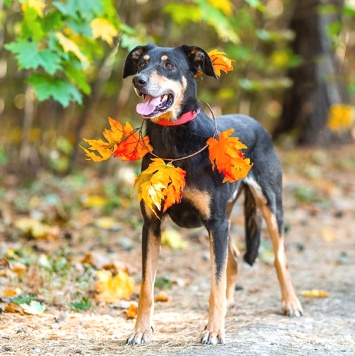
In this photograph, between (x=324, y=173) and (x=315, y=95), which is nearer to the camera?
(x=324, y=173)

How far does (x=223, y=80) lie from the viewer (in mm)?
13023

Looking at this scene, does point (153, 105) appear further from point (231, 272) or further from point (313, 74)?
point (313, 74)

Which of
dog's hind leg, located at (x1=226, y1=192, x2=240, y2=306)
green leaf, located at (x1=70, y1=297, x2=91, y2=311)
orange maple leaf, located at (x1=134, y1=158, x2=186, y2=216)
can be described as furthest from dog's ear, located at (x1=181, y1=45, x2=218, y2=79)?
green leaf, located at (x1=70, y1=297, x2=91, y2=311)

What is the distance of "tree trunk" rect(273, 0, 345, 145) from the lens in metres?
13.4

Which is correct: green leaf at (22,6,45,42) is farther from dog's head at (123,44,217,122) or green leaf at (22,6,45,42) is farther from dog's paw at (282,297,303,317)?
dog's paw at (282,297,303,317)

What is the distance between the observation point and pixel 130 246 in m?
7.61

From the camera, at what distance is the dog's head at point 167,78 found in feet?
13.9

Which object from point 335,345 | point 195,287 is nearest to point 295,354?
point 335,345

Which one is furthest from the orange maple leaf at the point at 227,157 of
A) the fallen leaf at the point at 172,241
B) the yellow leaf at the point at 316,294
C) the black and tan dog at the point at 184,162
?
the fallen leaf at the point at 172,241

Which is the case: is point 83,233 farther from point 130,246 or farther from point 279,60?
point 279,60

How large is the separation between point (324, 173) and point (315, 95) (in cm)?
242

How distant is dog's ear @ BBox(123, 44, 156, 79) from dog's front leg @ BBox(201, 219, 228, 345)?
1.33m

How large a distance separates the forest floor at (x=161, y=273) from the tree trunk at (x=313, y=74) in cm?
216

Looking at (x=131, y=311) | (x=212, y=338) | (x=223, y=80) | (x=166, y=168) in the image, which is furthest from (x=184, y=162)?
(x=223, y=80)
